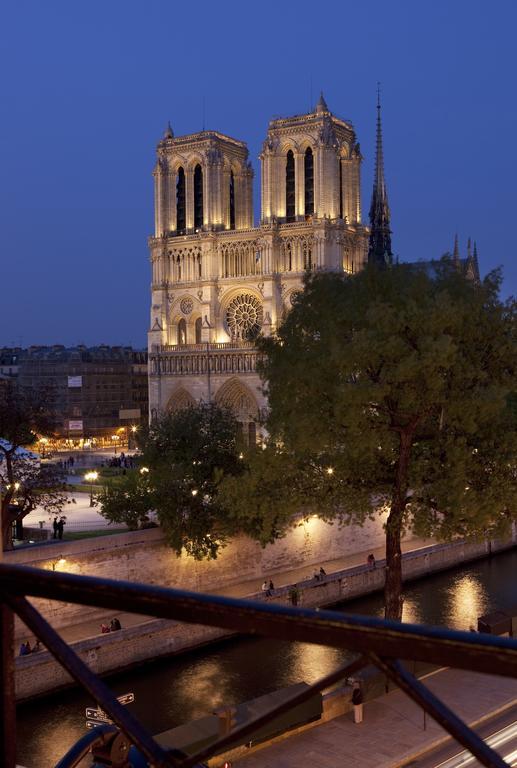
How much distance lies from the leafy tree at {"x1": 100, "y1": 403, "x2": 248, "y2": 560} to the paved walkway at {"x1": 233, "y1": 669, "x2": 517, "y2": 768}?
8215mm

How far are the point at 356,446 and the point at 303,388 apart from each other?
67.8 inches

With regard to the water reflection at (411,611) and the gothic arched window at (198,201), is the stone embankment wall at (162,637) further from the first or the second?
the gothic arched window at (198,201)

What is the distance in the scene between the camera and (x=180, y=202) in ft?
187

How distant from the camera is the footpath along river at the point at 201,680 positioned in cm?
1644

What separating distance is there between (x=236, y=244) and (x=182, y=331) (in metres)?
6.37

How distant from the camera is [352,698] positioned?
15.5 meters

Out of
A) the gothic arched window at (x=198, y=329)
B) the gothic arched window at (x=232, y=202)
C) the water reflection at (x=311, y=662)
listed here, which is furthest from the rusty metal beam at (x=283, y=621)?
the gothic arched window at (x=232, y=202)

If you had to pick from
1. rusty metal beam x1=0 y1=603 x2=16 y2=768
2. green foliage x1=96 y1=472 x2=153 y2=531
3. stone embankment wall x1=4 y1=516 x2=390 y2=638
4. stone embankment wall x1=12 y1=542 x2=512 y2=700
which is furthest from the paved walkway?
rusty metal beam x1=0 y1=603 x2=16 y2=768

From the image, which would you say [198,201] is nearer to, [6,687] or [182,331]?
[182,331]

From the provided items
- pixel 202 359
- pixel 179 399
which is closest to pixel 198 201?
pixel 202 359

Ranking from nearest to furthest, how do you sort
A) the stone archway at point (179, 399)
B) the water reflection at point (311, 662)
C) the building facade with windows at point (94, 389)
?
the water reflection at point (311, 662)
the stone archway at point (179, 399)
the building facade with windows at point (94, 389)

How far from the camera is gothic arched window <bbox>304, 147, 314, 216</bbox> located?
5281 centimetres

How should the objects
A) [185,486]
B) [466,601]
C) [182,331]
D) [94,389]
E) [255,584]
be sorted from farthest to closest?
[94,389] < [182,331] < [255,584] < [466,601] < [185,486]

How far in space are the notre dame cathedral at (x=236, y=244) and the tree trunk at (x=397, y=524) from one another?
103 feet
